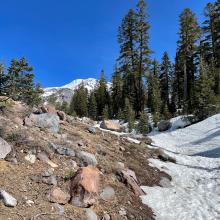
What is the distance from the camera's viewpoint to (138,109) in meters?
41.5

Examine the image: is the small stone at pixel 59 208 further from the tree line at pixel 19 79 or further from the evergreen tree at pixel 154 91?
the evergreen tree at pixel 154 91

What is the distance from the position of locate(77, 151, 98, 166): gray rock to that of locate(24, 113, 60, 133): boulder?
1835mm

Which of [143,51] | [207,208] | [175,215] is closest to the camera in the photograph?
[175,215]

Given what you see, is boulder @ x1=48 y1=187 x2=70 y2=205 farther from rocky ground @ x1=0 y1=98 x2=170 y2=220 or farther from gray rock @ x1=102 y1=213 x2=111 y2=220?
gray rock @ x1=102 y1=213 x2=111 y2=220

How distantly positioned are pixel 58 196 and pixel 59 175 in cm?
104

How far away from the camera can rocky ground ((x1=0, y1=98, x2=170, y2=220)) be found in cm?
760

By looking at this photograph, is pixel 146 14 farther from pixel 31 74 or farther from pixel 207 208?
pixel 207 208

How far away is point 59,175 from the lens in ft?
29.6

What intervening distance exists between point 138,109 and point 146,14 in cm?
1153

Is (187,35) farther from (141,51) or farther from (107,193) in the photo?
(107,193)

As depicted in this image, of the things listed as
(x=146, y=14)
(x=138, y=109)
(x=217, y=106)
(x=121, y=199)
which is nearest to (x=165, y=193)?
(x=121, y=199)

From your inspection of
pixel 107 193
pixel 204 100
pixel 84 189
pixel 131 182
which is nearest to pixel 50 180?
pixel 84 189

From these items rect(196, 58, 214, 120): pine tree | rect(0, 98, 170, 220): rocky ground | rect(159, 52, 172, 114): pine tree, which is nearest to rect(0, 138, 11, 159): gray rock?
rect(0, 98, 170, 220): rocky ground

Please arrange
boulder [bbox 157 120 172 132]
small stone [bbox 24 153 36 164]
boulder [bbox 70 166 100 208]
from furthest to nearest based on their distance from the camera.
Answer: boulder [bbox 157 120 172 132] < small stone [bbox 24 153 36 164] < boulder [bbox 70 166 100 208]
